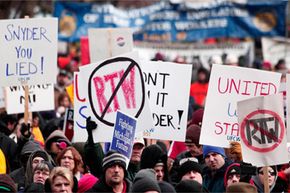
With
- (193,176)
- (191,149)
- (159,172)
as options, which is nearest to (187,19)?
(191,149)

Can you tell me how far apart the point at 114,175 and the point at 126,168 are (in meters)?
0.27

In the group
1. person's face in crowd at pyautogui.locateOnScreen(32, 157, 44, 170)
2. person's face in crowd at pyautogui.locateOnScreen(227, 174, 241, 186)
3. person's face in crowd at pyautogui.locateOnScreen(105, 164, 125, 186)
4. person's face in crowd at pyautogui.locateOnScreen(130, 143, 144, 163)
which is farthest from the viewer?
person's face in crowd at pyautogui.locateOnScreen(130, 143, 144, 163)

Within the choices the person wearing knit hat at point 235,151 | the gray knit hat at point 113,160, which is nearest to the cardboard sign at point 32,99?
the person wearing knit hat at point 235,151

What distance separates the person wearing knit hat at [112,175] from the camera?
1212 centimetres

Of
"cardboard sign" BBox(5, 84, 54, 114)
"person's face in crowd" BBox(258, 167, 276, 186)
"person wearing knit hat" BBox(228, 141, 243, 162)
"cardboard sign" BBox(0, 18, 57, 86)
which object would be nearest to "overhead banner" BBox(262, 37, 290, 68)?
"cardboard sign" BBox(5, 84, 54, 114)

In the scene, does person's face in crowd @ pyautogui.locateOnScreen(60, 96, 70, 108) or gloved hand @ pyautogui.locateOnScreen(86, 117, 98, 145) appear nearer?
gloved hand @ pyautogui.locateOnScreen(86, 117, 98, 145)

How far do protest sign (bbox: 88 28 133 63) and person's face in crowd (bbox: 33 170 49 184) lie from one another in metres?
4.83

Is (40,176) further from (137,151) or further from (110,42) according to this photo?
(110,42)

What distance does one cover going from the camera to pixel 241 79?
47.7 feet

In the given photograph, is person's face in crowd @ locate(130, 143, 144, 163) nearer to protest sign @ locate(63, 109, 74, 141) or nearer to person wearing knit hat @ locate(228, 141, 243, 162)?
person wearing knit hat @ locate(228, 141, 243, 162)

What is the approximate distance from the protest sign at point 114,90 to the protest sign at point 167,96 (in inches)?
42.3

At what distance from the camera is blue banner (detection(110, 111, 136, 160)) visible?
41.8 feet

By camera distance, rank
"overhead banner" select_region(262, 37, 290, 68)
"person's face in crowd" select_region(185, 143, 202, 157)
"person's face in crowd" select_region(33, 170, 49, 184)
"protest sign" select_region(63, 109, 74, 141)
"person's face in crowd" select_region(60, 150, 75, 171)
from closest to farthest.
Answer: "person's face in crowd" select_region(33, 170, 49, 184) → "person's face in crowd" select_region(60, 150, 75, 171) → "person's face in crowd" select_region(185, 143, 202, 157) → "protest sign" select_region(63, 109, 74, 141) → "overhead banner" select_region(262, 37, 290, 68)

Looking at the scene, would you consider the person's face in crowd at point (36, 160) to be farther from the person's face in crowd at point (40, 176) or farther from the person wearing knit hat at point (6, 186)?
the person wearing knit hat at point (6, 186)
